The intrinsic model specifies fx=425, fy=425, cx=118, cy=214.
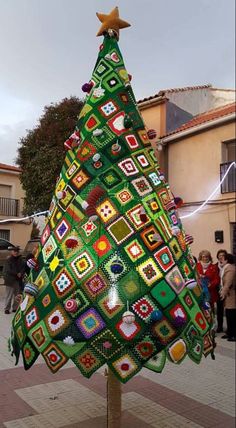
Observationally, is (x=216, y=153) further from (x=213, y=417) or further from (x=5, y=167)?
(x=5, y=167)

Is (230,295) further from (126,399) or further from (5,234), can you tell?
(5,234)

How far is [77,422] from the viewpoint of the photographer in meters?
2.68

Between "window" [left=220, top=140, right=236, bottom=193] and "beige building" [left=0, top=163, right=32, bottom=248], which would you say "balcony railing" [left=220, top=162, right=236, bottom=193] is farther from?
"beige building" [left=0, top=163, right=32, bottom=248]

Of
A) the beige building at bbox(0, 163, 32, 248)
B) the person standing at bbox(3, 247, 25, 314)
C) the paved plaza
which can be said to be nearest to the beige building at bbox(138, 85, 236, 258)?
the paved plaza

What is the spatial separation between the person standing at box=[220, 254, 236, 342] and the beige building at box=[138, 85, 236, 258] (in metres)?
3.14

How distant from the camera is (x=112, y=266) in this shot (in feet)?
4.91

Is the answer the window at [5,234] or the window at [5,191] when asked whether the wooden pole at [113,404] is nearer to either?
the window at [5,234]

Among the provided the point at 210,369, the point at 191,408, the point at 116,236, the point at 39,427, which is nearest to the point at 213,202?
the point at 210,369

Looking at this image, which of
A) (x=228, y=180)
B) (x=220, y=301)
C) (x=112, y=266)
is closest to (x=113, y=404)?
(x=112, y=266)

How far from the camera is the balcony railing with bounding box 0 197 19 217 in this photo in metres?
2.15

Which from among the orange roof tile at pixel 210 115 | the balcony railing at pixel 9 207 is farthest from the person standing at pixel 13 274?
the orange roof tile at pixel 210 115

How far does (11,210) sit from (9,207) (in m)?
0.02

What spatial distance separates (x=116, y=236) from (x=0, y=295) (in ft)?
10.6

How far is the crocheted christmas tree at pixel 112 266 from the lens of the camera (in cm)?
147
